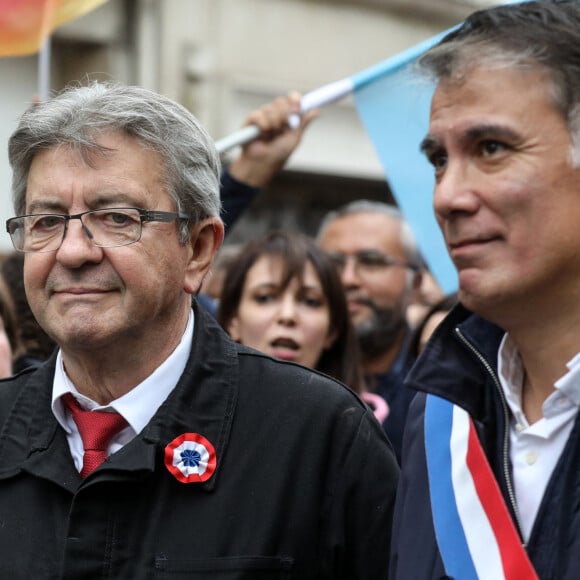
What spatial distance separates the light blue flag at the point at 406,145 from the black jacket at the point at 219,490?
968 mm

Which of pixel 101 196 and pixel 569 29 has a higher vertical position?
pixel 569 29

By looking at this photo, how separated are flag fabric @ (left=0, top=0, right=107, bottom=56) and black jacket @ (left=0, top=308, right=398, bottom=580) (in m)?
1.32

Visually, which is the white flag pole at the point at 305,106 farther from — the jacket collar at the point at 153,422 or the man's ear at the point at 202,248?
the jacket collar at the point at 153,422

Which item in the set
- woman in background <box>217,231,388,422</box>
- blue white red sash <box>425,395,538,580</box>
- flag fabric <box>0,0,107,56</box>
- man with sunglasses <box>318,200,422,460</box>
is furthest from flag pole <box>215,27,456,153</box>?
blue white red sash <box>425,395,538,580</box>

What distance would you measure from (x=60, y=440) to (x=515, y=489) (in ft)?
3.52

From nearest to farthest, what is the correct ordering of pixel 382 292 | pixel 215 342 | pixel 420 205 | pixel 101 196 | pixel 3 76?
pixel 101 196
pixel 215 342
pixel 420 205
pixel 382 292
pixel 3 76

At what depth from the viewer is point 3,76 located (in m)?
8.73

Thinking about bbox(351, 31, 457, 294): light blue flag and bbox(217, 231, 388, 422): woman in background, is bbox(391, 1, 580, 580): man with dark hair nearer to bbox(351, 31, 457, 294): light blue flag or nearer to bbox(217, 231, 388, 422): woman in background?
bbox(351, 31, 457, 294): light blue flag

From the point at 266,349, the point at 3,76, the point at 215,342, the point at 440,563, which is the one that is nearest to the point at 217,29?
the point at 3,76

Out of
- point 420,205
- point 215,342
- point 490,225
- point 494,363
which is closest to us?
point 490,225

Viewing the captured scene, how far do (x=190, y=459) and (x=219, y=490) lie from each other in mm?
94

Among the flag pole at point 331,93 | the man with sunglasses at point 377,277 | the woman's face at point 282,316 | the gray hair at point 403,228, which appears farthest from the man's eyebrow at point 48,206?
the gray hair at point 403,228

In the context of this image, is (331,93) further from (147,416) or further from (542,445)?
(542,445)

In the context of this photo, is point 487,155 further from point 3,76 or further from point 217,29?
point 217,29
